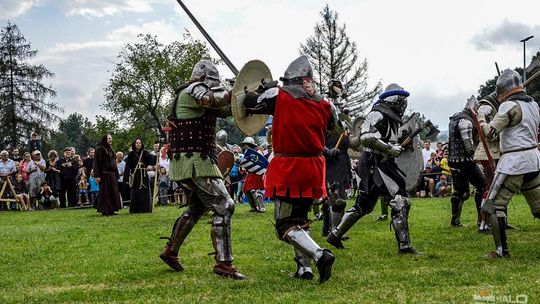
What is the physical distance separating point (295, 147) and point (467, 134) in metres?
4.33

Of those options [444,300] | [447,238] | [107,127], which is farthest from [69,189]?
[107,127]

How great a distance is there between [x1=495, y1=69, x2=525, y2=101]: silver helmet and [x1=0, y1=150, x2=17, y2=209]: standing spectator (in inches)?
594

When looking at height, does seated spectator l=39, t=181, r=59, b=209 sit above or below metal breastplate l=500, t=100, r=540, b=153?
below

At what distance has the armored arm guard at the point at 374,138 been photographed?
22.9ft

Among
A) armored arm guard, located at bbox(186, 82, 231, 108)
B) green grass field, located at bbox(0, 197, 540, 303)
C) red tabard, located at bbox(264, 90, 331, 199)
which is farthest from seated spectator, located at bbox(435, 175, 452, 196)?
armored arm guard, located at bbox(186, 82, 231, 108)

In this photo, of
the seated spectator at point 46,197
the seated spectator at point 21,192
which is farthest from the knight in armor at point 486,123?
the seated spectator at point 21,192

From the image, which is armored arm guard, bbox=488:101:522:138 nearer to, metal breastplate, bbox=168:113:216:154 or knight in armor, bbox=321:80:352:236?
knight in armor, bbox=321:80:352:236

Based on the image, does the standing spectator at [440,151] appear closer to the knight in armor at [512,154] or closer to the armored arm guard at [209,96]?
the knight in armor at [512,154]

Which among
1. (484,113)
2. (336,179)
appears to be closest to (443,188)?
(336,179)

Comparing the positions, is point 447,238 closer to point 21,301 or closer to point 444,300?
point 444,300

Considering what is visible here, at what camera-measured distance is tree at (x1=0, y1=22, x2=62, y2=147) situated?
1533 inches

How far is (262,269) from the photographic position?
6.36 m

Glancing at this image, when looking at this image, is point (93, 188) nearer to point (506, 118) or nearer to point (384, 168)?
point (384, 168)

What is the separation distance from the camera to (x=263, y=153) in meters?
13.6
